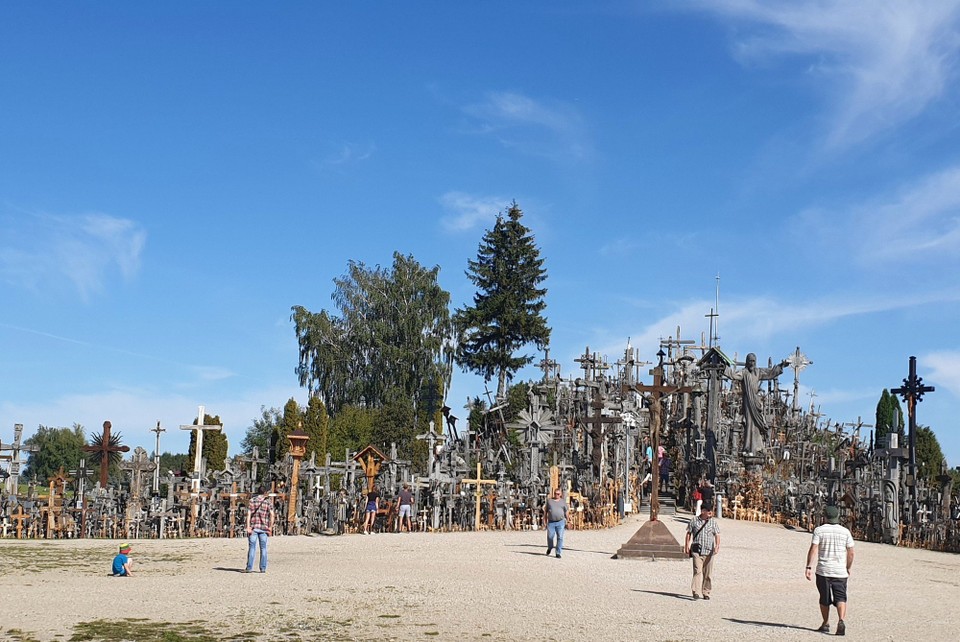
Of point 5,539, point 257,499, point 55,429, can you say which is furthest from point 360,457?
point 55,429

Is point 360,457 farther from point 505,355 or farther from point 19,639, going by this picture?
point 505,355

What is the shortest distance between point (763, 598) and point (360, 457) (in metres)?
16.6

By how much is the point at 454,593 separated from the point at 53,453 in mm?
75570

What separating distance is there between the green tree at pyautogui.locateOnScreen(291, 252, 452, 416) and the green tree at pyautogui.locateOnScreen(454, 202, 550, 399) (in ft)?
5.07

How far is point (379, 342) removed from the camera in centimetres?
5862

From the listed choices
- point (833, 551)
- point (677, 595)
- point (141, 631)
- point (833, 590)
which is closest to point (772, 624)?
point (833, 590)

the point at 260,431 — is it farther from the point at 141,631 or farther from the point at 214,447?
the point at 141,631

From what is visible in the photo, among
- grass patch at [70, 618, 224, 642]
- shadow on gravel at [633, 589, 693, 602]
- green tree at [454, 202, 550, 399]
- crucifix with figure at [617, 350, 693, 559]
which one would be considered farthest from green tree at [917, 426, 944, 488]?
grass patch at [70, 618, 224, 642]

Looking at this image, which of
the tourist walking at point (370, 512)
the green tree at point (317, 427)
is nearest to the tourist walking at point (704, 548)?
the tourist walking at point (370, 512)

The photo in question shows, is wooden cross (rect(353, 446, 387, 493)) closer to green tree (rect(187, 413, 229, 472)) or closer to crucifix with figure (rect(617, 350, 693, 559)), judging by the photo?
crucifix with figure (rect(617, 350, 693, 559))

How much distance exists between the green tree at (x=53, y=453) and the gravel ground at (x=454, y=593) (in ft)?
207

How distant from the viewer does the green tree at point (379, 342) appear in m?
59.1

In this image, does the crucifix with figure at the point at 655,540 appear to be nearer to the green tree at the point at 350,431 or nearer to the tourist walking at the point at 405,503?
the tourist walking at the point at 405,503

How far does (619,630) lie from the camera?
1179cm
